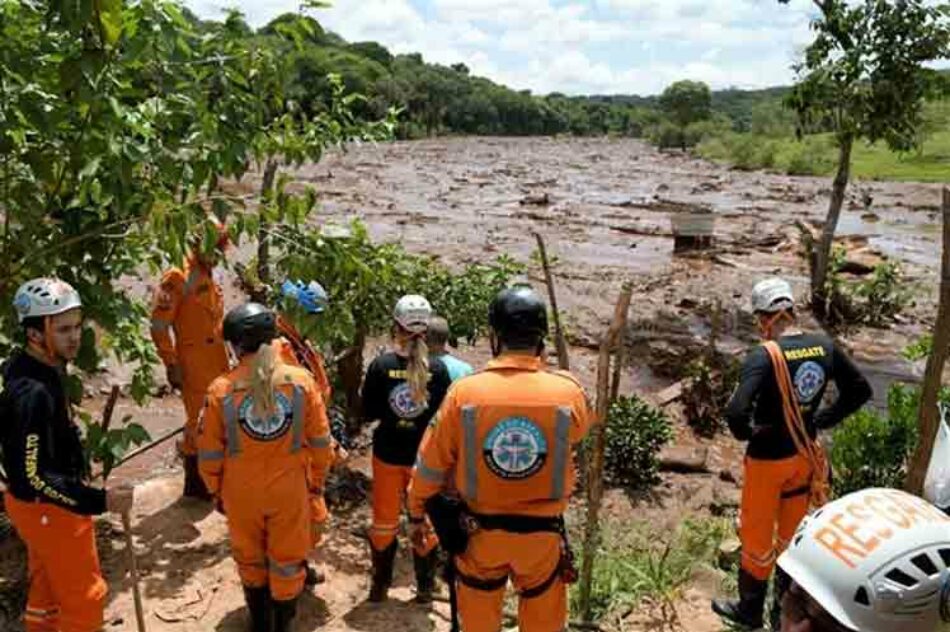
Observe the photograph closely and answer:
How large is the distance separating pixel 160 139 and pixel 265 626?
8.84 ft

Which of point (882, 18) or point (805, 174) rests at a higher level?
point (882, 18)

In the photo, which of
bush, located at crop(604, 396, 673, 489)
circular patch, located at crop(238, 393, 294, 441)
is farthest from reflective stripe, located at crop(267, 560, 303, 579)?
bush, located at crop(604, 396, 673, 489)

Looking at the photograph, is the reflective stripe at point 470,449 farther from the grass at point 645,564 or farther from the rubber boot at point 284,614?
the grass at point 645,564

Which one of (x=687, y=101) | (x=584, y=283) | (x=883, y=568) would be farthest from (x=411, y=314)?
(x=687, y=101)

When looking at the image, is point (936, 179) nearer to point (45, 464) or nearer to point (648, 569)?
point (648, 569)

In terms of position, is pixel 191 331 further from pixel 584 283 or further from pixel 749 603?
pixel 584 283

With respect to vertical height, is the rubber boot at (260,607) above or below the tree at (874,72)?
below

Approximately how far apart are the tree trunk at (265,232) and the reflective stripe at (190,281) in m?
0.50

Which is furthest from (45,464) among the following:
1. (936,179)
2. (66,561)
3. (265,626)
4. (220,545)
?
(936,179)

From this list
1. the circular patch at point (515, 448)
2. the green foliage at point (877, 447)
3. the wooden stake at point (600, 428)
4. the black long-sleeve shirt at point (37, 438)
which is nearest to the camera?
the circular patch at point (515, 448)

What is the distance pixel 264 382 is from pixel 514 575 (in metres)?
1.54

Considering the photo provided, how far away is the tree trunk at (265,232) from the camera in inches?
190

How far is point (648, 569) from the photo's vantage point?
5668 mm

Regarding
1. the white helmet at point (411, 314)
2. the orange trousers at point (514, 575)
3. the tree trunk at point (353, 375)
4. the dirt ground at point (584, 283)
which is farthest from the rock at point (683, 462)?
the orange trousers at point (514, 575)
